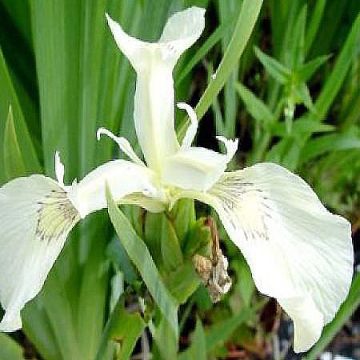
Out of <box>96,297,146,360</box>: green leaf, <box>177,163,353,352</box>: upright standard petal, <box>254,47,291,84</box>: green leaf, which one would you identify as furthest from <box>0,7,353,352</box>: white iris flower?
<box>254,47,291,84</box>: green leaf

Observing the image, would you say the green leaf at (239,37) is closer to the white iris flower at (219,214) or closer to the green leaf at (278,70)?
the white iris flower at (219,214)

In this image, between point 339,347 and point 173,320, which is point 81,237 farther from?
point 339,347

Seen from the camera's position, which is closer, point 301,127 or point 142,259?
point 142,259

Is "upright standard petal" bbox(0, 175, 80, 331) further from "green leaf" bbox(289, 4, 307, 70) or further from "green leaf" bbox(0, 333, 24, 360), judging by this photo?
"green leaf" bbox(289, 4, 307, 70)

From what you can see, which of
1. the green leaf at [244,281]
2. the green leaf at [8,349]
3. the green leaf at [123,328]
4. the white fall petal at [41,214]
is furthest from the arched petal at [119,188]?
the green leaf at [244,281]

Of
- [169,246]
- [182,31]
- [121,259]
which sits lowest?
[121,259]

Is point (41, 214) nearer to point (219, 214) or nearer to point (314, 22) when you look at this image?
point (219, 214)

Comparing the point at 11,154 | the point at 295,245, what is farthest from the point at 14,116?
the point at 295,245
